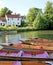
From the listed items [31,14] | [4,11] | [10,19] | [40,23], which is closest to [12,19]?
[10,19]

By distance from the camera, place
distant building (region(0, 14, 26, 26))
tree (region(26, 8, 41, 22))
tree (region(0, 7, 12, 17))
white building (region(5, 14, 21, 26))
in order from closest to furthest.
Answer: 1. tree (region(26, 8, 41, 22))
2. distant building (region(0, 14, 26, 26))
3. white building (region(5, 14, 21, 26))
4. tree (region(0, 7, 12, 17))

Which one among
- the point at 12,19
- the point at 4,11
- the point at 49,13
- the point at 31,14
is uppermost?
the point at 4,11

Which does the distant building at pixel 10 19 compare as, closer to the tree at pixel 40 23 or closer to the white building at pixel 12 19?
the white building at pixel 12 19

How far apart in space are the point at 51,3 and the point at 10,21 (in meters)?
14.9

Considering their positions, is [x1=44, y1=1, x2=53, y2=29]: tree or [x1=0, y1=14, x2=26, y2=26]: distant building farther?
[x1=0, y1=14, x2=26, y2=26]: distant building

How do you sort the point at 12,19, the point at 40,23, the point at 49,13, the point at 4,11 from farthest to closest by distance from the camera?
1. the point at 4,11
2. the point at 12,19
3. the point at 49,13
4. the point at 40,23

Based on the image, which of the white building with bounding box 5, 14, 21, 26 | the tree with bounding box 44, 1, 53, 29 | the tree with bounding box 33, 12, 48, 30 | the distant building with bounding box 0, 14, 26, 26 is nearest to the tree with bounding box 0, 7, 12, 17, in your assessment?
the distant building with bounding box 0, 14, 26, 26

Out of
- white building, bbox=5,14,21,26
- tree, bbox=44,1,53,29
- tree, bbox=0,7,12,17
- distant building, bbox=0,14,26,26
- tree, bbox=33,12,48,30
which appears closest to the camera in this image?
tree, bbox=33,12,48,30

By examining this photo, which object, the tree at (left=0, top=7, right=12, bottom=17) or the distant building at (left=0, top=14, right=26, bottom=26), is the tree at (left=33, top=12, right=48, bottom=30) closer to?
the distant building at (left=0, top=14, right=26, bottom=26)

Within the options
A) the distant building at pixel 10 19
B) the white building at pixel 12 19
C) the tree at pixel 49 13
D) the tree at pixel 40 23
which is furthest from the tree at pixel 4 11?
the tree at pixel 40 23

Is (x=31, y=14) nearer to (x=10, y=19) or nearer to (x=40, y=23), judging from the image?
(x=10, y=19)

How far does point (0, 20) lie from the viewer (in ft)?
200

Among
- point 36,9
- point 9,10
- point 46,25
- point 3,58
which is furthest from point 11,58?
point 9,10

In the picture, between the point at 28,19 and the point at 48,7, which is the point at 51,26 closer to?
the point at 48,7
